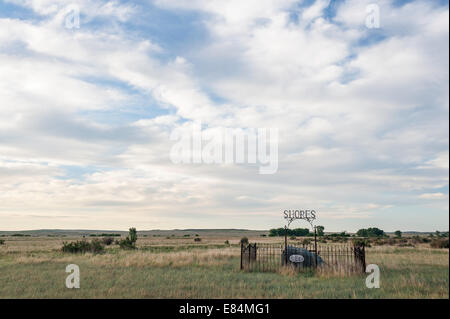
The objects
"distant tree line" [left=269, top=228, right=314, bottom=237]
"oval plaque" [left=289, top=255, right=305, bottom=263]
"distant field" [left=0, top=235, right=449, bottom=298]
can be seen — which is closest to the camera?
"distant field" [left=0, top=235, right=449, bottom=298]

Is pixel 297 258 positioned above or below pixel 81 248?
above

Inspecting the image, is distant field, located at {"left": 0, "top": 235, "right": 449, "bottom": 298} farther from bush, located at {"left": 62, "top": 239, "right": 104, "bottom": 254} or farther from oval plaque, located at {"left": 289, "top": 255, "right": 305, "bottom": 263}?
bush, located at {"left": 62, "top": 239, "right": 104, "bottom": 254}

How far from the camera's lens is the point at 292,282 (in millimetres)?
14430

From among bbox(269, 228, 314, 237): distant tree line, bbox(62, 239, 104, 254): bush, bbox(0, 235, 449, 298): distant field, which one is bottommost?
bbox(269, 228, 314, 237): distant tree line

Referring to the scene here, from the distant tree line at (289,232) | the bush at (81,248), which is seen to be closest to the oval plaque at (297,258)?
the bush at (81,248)

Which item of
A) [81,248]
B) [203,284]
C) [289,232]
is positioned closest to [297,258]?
[203,284]

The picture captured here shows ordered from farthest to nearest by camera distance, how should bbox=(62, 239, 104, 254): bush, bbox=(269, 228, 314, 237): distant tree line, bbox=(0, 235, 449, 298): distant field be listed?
1. bbox=(269, 228, 314, 237): distant tree line
2. bbox=(62, 239, 104, 254): bush
3. bbox=(0, 235, 449, 298): distant field

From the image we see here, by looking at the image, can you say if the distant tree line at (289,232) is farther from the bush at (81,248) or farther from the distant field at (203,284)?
the distant field at (203,284)

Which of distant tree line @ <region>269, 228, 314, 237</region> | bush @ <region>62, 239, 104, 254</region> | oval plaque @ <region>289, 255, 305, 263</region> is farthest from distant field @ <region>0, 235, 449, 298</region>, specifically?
distant tree line @ <region>269, 228, 314, 237</region>

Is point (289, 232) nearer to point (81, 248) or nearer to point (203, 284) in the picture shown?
point (81, 248)

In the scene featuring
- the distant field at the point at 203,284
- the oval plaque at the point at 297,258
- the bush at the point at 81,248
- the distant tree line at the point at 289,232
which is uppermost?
the oval plaque at the point at 297,258

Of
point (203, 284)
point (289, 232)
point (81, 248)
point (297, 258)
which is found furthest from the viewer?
point (289, 232)
